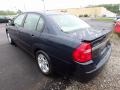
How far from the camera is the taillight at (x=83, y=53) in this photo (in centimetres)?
260

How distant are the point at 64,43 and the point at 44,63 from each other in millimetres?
1111

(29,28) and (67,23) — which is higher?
(67,23)

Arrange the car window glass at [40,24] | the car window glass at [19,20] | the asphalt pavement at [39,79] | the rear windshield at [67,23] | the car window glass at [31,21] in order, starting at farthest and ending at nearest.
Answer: the car window glass at [19,20]
the car window glass at [31,21]
the car window glass at [40,24]
the rear windshield at [67,23]
the asphalt pavement at [39,79]

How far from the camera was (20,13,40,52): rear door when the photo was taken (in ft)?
13.1

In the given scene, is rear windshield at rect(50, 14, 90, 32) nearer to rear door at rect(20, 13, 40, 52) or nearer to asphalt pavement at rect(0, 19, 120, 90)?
rear door at rect(20, 13, 40, 52)

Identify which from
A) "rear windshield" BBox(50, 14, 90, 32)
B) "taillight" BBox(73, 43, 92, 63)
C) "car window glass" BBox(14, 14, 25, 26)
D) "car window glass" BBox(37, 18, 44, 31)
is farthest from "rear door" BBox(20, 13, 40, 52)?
"taillight" BBox(73, 43, 92, 63)

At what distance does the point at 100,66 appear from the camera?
2.91 m

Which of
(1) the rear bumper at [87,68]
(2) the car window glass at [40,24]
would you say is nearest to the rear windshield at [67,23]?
(2) the car window glass at [40,24]

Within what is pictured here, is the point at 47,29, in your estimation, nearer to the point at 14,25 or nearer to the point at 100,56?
the point at 100,56

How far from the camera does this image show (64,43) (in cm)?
290

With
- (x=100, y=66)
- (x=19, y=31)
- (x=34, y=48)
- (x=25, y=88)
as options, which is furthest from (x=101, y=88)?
(x=19, y=31)

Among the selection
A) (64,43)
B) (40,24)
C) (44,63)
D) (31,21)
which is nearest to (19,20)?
(31,21)

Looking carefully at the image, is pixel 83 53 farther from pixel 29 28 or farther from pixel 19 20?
pixel 19 20

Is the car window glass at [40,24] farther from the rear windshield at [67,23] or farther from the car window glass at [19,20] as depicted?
the car window glass at [19,20]
